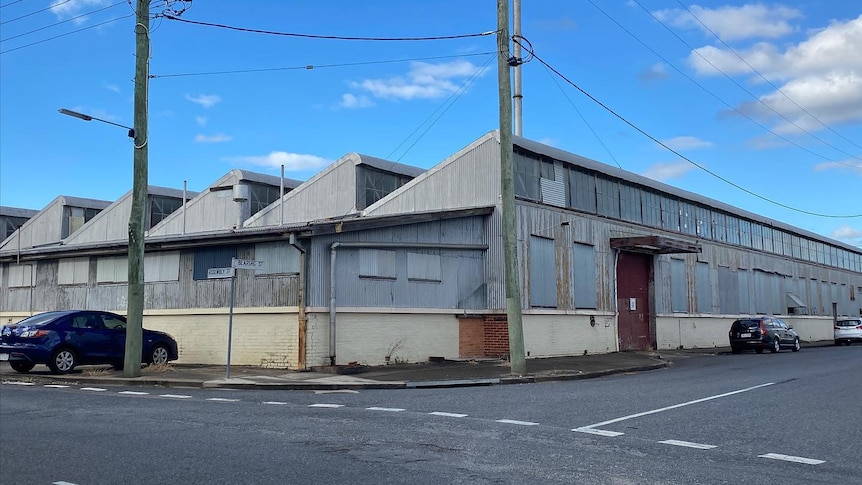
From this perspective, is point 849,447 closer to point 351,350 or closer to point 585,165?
point 351,350

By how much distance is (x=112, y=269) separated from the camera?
23422mm

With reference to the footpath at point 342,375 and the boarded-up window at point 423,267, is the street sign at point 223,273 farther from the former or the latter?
the boarded-up window at point 423,267

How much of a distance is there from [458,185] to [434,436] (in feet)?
50.7

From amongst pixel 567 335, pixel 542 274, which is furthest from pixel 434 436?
pixel 567 335

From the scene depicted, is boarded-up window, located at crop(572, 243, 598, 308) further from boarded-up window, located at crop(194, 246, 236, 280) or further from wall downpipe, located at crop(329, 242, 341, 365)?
boarded-up window, located at crop(194, 246, 236, 280)

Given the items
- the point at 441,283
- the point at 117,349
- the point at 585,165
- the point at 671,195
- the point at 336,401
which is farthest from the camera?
the point at 671,195

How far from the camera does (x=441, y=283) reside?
843 inches

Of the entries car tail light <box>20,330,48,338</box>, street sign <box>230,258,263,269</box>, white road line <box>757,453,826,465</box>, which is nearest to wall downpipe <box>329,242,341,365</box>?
street sign <box>230,258,263,269</box>

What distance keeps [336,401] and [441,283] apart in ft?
30.3

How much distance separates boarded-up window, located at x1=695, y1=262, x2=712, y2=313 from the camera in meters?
35.1

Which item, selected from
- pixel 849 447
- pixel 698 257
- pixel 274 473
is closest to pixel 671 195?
pixel 698 257

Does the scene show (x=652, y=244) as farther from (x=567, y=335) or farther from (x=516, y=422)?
(x=516, y=422)

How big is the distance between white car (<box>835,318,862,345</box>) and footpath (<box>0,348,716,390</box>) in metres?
27.4

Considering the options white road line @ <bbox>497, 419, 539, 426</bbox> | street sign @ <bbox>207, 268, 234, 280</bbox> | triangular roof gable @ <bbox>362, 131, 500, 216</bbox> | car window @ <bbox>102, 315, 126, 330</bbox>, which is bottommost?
white road line @ <bbox>497, 419, 539, 426</bbox>
